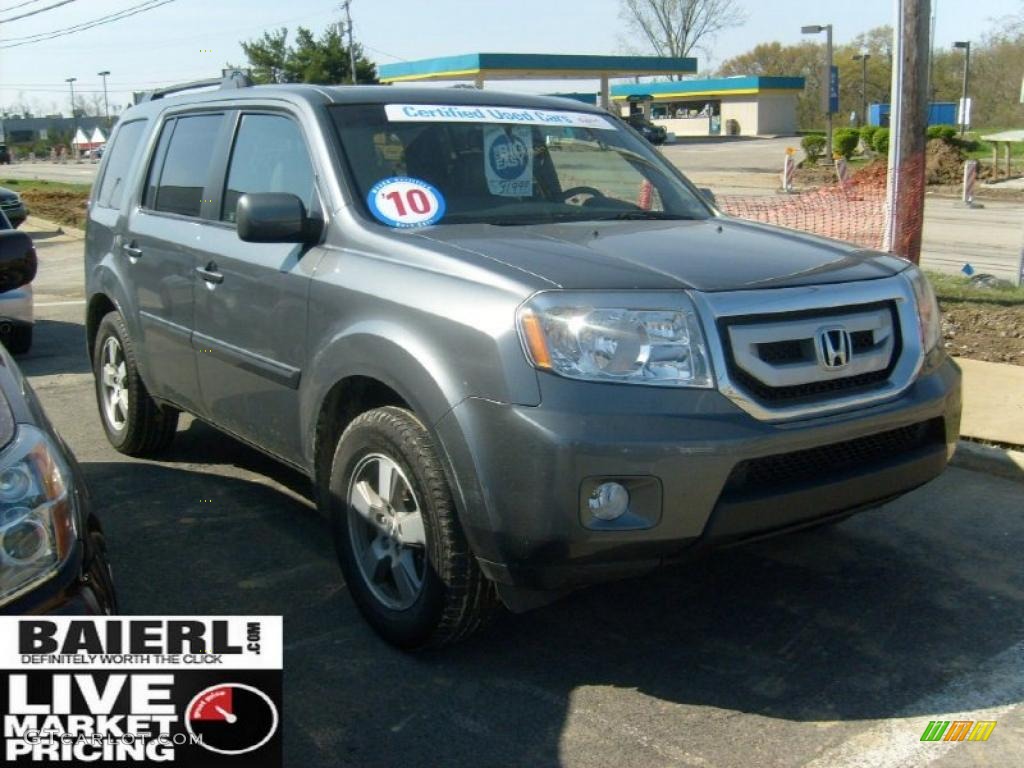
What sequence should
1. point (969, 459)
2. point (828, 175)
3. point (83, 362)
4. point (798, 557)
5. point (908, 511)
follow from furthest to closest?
point (828, 175) < point (83, 362) < point (969, 459) < point (908, 511) < point (798, 557)

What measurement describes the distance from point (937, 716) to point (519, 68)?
51243mm

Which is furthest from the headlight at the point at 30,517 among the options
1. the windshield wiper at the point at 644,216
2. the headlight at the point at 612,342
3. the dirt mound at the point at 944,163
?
the dirt mound at the point at 944,163

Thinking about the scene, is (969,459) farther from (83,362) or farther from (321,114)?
(83,362)

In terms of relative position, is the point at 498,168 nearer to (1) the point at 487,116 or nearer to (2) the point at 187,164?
(1) the point at 487,116

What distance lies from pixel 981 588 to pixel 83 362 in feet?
23.8

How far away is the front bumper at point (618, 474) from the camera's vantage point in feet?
10.5

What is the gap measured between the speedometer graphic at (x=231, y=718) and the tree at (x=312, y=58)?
57753 millimetres

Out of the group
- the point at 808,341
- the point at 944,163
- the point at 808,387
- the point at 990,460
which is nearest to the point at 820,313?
the point at 808,341

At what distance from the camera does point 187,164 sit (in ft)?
17.6

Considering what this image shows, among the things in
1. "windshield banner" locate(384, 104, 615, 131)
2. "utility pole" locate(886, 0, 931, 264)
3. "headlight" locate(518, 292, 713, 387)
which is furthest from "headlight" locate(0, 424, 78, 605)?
"utility pole" locate(886, 0, 931, 264)

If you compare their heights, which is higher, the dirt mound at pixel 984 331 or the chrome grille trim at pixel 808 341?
the chrome grille trim at pixel 808 341

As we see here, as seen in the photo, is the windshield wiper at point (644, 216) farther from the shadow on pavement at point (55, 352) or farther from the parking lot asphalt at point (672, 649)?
the shadow on pavement at point (55, 352)

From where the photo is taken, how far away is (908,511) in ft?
17.3

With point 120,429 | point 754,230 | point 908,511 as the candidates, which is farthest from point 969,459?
point 120,429
